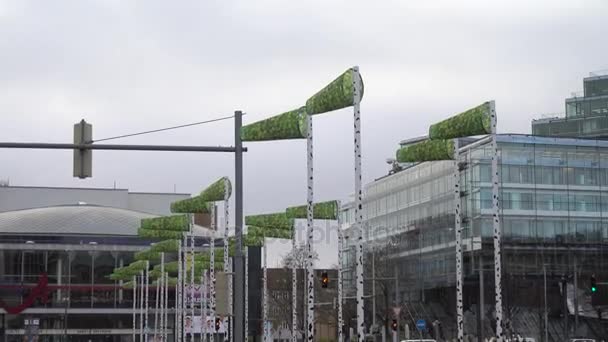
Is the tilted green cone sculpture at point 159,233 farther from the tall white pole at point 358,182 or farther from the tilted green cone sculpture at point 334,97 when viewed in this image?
the tall white pole at point 358,182

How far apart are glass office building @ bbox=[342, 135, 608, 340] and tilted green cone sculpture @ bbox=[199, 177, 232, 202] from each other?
113 feet

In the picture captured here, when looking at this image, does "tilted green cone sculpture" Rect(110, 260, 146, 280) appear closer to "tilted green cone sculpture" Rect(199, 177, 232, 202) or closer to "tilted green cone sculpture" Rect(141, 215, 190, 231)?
"tilted green cone sculpture" Rect(141, 215, 190, 231)

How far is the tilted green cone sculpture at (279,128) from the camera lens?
3037 cm

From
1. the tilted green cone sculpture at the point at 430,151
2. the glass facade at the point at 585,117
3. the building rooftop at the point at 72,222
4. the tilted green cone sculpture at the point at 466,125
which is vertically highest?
the glass facade at the point at 585,117

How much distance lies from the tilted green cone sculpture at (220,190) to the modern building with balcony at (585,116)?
75.9m

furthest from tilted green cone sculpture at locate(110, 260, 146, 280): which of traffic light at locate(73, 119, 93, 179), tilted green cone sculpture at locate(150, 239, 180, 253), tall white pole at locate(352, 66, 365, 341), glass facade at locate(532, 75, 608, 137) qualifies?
glass facade at locate(532, 75, 608, 137)

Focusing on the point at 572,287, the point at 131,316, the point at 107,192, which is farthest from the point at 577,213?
the point at 107,192

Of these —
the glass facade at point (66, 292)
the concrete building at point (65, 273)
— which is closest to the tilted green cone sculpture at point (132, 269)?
the concrete building at point (65, 273)

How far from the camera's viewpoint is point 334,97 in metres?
26.5

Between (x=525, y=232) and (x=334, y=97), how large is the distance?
5543 cm

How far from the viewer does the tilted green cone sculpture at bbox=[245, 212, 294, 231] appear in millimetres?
48250

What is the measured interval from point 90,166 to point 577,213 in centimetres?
5914

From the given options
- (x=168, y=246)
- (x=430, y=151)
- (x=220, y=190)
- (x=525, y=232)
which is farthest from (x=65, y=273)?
(x=430, y=151)

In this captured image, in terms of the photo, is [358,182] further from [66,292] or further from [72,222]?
[72,222]
